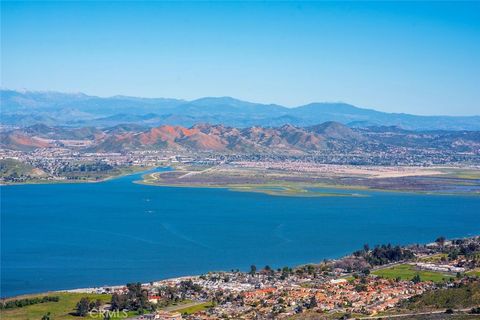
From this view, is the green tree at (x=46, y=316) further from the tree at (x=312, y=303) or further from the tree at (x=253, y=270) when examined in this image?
the tree at (x=253, y=270)

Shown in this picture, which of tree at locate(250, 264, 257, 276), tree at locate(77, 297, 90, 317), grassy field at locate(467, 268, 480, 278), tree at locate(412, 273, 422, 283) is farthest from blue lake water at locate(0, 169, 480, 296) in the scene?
grassy field at locate(467, 268, 480, 278)

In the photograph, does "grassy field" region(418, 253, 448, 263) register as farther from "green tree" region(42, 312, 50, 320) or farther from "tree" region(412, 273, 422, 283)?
"green tree" region(42, 312, 50, 320)

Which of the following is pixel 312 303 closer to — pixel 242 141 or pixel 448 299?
pixel 448 299

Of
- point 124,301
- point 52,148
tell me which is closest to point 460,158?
point 52,148

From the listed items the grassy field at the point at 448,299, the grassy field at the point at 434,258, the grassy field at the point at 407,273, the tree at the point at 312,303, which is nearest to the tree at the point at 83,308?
the tree at the point at 312,303

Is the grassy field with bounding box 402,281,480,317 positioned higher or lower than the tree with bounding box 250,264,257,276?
higher

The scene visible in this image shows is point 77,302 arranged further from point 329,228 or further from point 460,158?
point 460,158
